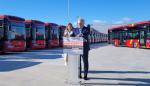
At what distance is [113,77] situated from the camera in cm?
1140

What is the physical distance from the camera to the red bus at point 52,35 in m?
37.5

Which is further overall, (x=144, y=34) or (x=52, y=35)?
(x=52, y=35)

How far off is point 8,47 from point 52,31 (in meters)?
14.2

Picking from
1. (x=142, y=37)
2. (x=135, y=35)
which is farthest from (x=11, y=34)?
(x=135, y=35)

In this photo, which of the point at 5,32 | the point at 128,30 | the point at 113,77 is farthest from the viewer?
the point at 128,30

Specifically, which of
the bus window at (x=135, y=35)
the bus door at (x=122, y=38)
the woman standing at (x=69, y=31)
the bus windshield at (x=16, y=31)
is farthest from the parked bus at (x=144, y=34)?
the woman standing at (x=69, y=31)

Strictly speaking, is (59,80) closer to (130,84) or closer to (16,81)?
(16,81)

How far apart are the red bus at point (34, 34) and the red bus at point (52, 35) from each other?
3.04 meters

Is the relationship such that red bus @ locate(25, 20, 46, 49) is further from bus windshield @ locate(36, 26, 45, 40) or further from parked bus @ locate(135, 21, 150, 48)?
parked bus @ locate(135, 21, 150, 48)

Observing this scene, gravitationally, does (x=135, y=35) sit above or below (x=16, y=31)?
below

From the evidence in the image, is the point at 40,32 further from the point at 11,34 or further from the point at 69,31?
the point at 69,31

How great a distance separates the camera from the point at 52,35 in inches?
1524

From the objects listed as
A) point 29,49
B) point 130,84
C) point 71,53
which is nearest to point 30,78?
point 71,53

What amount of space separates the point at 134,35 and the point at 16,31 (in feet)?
53.5
